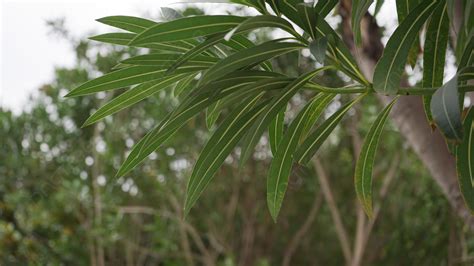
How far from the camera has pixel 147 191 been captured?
4.68 metres

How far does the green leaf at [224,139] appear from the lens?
1051 mm

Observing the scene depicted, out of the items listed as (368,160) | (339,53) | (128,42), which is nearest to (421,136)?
(368,160)

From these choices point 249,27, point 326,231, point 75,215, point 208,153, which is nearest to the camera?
point 249,27

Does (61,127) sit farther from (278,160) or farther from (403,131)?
(278,160)

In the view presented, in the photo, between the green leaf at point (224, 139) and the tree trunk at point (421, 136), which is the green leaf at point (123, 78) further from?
the tree trunk at point (421, 136)

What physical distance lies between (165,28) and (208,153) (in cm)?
23

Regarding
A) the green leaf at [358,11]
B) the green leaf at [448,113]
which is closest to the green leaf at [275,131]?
the green leaf at [358,11]

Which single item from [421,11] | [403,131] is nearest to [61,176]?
[403,131]

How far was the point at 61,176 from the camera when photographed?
4.26 m

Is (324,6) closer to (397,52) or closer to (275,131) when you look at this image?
(397,52)

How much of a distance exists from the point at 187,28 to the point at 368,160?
1.41 ft

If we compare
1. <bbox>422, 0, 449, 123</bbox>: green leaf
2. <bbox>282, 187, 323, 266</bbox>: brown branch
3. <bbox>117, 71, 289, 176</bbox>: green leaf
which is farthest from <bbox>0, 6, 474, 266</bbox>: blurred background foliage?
<bbox>117, 71, 289, 176</bbox>: green leaf

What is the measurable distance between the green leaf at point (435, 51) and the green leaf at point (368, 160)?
8 centimetres

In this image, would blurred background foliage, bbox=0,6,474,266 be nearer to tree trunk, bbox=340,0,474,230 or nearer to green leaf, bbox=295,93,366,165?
tree trunk, bbox=340,0,474,230
